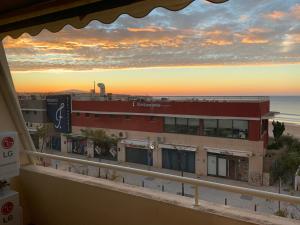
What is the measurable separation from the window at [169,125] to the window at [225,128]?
2.45 ft

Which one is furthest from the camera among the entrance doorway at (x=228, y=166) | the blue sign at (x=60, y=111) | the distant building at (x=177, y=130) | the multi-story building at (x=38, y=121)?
the distant building at (x=177, y=130)

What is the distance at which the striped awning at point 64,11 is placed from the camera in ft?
3.98

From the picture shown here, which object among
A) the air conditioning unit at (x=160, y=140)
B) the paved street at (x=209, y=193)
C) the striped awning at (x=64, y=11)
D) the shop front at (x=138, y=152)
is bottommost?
the shop front at (x=138, y=152)

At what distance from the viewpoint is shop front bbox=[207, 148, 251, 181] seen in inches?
115

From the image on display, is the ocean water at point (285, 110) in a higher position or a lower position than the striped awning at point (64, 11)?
lower

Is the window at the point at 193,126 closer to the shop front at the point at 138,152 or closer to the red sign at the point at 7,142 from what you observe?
the shop front at the point at 138,152

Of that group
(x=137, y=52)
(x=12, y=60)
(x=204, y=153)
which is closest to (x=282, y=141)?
(x=204, y=153)

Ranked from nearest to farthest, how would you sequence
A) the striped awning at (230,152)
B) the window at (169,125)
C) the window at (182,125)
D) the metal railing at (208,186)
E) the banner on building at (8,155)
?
the metal railing at (208,186), the banner on building at (8,155), the striped awning at (230,152), the window at (182,125), the window at (169,125)

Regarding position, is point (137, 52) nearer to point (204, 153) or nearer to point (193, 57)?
point (193, 57)

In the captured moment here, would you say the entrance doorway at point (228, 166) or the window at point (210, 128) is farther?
the window at point (210, 128)

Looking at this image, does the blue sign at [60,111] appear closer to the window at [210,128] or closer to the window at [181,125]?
the window at [181,125]

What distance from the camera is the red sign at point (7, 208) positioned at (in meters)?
1.91

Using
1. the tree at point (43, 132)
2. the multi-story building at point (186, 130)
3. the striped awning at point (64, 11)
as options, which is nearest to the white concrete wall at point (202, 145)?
the multi-story building at point (186, 130)

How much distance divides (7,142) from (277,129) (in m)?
2.81
